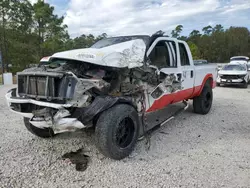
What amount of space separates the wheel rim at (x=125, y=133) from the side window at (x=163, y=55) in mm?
1294

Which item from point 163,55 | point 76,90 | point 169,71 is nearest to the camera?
point 76,90

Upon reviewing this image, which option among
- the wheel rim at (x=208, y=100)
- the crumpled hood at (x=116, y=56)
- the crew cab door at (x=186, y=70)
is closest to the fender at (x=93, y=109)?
the crumpled hood at (x=116, y=56)

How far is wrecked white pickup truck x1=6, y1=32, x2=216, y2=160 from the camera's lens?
10.1 ft

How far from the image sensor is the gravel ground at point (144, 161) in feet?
9.50

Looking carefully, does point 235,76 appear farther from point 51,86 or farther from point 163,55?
point 51,86

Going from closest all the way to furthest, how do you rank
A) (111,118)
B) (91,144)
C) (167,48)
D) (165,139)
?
1. (111,118)
2. (91,144)
3. (165,139)
4. (167,48)

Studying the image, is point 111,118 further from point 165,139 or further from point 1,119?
point 1,119

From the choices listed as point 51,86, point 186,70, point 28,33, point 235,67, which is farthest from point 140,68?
point 28,33

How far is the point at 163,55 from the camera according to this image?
15.2 ft

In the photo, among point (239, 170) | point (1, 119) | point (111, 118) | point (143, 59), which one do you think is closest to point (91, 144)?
point (111, 118)

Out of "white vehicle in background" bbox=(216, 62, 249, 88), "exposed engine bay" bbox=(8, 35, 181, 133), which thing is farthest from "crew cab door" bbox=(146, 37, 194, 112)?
"white vehicle in background" bbox=(216, 62, 249, 88)

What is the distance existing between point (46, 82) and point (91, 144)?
1.53 metres

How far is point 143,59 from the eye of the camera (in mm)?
3727

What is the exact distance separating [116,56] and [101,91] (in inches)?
23.5
